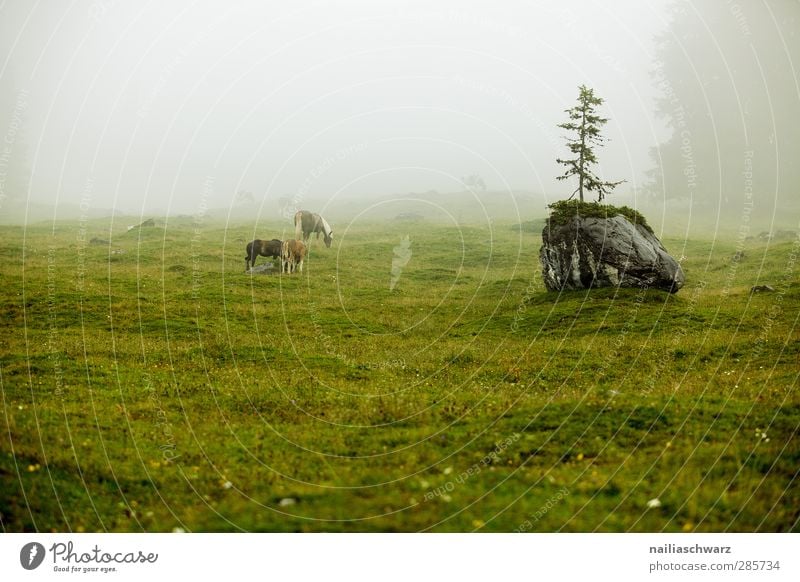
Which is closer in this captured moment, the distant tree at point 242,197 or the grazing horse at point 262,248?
the grazing horse at point 262,248

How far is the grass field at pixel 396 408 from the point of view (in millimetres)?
9820

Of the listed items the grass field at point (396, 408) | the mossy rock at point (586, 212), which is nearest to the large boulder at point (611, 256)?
the mossy rock at point (586, 212)

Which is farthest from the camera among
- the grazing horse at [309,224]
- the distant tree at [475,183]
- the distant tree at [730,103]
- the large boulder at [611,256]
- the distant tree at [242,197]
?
the distant tree at [242,197]

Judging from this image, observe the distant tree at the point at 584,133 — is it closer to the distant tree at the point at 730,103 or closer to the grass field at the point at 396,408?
the grass field at the point at 396,408

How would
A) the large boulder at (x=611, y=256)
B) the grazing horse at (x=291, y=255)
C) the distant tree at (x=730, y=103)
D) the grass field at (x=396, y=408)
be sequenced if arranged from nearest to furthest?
the grass field at (x=396, y=408) → the large boulder at (x=611, y=256) → the grazing horse at (x=291, y=255) → the distant tree at (x=730, y=103)

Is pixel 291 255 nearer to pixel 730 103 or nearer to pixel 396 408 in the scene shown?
pixel 396 408

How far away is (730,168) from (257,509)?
315ft

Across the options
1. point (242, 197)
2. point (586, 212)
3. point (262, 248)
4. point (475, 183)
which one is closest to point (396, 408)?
point (586, 212)

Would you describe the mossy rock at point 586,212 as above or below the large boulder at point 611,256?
above

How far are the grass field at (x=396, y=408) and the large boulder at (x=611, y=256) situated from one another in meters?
1.09

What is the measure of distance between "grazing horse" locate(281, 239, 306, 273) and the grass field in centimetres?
531

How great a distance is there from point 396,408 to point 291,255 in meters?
25.5
